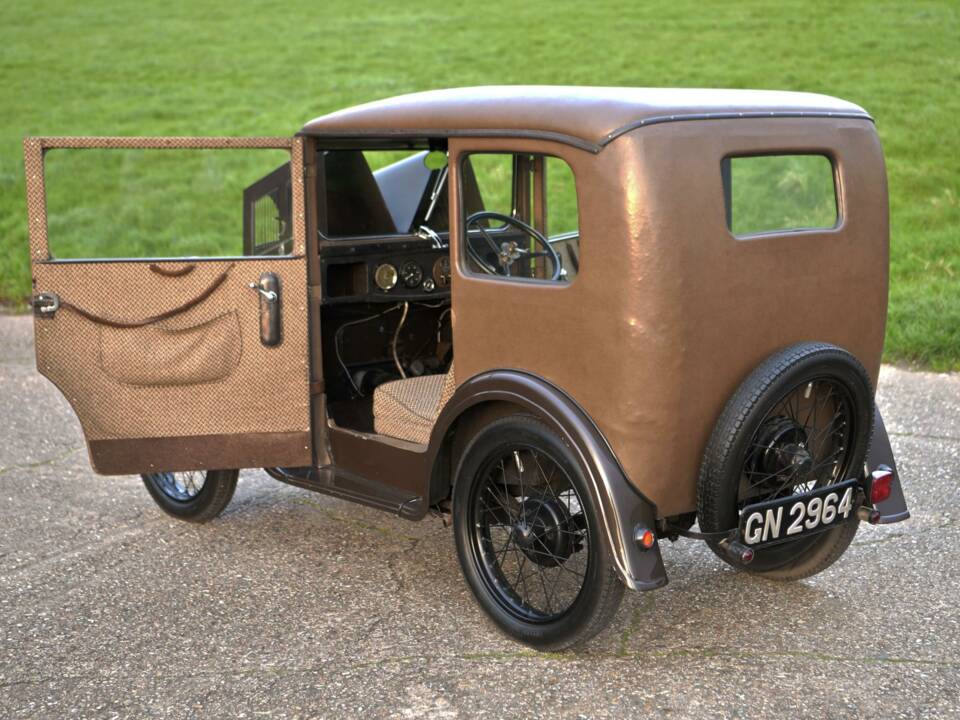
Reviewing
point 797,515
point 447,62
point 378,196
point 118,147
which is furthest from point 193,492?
point 447,62

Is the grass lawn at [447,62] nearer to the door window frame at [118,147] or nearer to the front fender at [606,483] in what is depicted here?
the door window frame at [118,147]

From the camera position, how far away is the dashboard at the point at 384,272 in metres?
4.76

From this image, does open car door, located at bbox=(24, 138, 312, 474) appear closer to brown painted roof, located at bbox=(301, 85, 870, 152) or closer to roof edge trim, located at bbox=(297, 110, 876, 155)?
→ roof edge trim, located at bbox=(297, 110, 876, 155)

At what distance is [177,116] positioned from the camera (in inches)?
555

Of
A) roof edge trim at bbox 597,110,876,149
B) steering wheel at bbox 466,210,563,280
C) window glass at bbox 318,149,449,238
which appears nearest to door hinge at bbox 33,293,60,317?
window glass at bbox 318,149,449,238

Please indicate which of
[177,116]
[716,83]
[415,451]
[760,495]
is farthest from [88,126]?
[760,495]

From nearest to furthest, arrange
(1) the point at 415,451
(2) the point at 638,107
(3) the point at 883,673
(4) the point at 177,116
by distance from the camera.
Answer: (2) the point at 638,107, (3) the point at 883,673, (1) the point at 415,451, (4) the point at 177,116

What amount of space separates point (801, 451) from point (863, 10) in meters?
13.1

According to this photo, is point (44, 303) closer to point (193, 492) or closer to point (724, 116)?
point (193, 492)

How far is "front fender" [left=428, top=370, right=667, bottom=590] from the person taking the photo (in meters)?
3.45

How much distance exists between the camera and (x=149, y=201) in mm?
12273

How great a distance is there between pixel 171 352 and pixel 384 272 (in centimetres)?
96

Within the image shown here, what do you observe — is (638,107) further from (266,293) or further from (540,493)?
(266,293)

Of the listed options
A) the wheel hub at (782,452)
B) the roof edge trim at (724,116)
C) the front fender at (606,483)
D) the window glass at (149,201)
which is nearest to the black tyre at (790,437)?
the wheel hub at (782,452)
